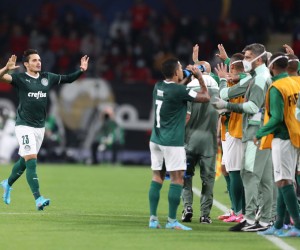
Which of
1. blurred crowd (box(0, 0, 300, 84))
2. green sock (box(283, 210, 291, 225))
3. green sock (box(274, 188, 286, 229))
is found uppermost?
blurred crowd (box(0, 0, 300, 84))

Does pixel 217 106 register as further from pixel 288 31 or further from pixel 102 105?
pixel 288 31

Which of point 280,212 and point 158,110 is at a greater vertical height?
point 158,110

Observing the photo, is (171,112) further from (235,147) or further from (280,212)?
(280,212)

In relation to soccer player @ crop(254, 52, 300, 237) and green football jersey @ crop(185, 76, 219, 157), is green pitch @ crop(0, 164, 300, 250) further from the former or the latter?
green football jersey @ crop(185, 76, 219, 157)

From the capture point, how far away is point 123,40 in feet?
105

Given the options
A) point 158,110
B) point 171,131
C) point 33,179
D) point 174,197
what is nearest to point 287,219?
point 174,197

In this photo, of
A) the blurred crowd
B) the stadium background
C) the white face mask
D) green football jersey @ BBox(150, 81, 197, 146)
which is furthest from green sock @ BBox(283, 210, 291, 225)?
the blurred crowd

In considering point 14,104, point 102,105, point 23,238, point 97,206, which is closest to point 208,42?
point 102,105

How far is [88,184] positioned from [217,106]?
9.03 m

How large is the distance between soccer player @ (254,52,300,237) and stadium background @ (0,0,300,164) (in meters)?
17.5

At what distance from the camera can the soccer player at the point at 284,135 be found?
11422mm

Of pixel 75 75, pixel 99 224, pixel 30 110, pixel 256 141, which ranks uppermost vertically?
pixel 75 75

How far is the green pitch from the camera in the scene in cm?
1090

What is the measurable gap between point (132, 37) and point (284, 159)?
21039 mm
